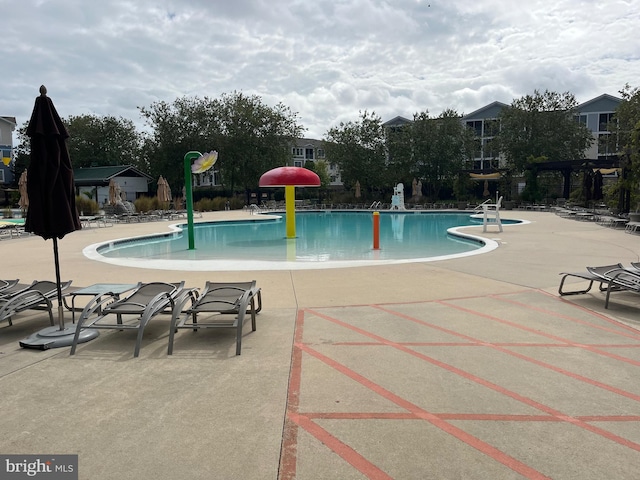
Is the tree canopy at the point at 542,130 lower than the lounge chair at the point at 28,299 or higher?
higher

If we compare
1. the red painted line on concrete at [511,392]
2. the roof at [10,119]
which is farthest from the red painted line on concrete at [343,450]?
the roof at [10,119]

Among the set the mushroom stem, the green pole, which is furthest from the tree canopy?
the green pole

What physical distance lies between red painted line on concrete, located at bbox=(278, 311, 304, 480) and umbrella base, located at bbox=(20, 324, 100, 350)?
7.67 ft

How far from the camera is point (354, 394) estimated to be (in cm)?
371

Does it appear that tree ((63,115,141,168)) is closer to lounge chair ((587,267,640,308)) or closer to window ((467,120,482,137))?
window ((467,120,482,137))

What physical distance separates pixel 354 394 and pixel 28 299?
14.0 ft

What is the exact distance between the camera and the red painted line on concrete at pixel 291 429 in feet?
8.87

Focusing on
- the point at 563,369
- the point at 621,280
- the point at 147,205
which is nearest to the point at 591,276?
the point at 621,280

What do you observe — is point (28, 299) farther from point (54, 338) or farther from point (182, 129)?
point (182, 129)

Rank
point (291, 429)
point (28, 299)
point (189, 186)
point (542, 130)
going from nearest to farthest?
1. point (291, 429)
2. point (28, 299)
3. point (189, 186)
4. point (542, 130)

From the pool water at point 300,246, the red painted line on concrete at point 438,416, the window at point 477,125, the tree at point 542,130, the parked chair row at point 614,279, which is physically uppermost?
the window at point 477,125

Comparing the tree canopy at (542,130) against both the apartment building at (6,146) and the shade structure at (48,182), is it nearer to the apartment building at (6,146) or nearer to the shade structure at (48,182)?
the shade structure at (48,182)

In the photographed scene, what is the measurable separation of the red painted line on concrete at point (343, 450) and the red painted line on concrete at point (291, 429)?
0.25 feet

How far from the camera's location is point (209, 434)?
3.09m
